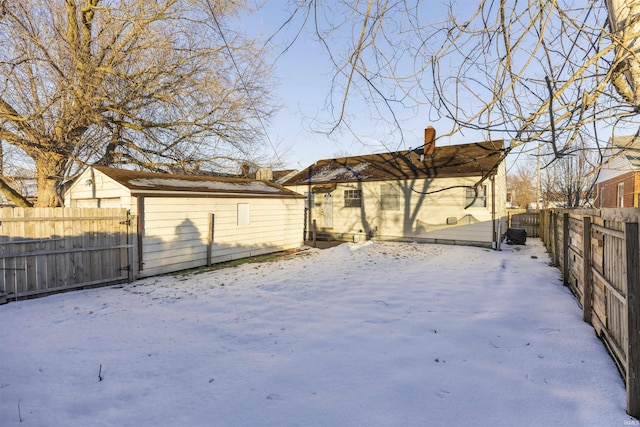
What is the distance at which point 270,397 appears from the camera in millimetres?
2824

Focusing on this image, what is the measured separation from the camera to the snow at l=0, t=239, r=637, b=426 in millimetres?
2613

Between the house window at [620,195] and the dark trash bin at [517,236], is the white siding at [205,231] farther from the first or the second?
the house window at [620,195]

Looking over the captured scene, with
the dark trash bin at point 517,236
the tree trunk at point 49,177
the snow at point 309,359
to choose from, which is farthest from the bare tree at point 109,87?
the dark trash bin at point 517,236

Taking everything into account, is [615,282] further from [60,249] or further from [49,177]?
[49,177]

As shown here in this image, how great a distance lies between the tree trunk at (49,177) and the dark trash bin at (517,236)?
17.8m

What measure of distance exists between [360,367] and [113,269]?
6.56 m

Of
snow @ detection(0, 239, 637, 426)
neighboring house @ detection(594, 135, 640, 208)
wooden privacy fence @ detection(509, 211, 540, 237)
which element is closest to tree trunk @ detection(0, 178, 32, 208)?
snow @ detection(0, 239, 637, 426)

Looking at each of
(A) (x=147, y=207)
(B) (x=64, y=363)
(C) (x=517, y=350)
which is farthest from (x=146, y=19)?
(C) (x=517, y=350)

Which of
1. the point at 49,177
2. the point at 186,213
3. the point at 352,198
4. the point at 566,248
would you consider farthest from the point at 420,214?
the point at 49,177

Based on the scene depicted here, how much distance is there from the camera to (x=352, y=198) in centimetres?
1645

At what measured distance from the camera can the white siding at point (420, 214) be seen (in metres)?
13.1

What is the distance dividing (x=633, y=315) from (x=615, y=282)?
808 mm

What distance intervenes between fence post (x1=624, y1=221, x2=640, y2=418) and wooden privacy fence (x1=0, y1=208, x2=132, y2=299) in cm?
868

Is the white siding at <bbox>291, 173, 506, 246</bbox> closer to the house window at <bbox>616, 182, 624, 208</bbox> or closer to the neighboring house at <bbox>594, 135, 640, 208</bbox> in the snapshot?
the neighboring house at <bbox>594, 135, 640, 208</bbox>
